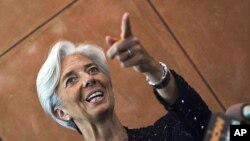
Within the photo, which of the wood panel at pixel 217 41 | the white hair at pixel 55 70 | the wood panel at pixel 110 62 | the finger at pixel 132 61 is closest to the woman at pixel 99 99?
the white hair at pixel 55 70

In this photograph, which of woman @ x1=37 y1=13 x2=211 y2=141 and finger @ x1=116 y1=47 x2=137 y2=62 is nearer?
finger @ x1=116 y1=47 x2=137 y2=62

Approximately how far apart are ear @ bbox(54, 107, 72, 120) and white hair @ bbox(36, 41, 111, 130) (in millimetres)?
10

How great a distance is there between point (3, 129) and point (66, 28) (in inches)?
18.9

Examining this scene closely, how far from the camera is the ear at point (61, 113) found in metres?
1.33

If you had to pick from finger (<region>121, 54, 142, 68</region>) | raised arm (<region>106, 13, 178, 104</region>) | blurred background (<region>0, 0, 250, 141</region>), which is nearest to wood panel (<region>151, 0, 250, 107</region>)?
blurred background (<region>0, 0, 250, 141</region>)

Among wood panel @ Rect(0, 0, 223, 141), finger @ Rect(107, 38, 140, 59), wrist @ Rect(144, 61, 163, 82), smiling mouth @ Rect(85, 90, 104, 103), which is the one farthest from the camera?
wood panel @ Rect(0, 0, 223, 141)

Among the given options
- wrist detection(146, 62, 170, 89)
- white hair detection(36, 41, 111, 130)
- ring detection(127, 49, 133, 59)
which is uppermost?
white hair detection(36, 41, 111, 130)

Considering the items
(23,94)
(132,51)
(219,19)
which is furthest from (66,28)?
(132,51)

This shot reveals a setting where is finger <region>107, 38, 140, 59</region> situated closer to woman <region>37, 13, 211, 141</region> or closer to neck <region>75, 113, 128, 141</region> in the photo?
woman <region>37, 13, 211, 141</region>

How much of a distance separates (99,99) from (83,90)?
6 cm

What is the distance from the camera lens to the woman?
109cm

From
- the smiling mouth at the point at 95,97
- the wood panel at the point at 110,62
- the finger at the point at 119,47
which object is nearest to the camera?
the finger at the point at 119,47

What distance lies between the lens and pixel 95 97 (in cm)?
124

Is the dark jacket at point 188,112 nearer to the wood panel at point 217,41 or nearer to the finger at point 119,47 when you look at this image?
the finger at point 119,47
